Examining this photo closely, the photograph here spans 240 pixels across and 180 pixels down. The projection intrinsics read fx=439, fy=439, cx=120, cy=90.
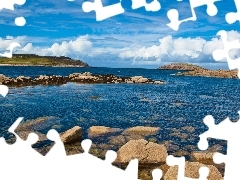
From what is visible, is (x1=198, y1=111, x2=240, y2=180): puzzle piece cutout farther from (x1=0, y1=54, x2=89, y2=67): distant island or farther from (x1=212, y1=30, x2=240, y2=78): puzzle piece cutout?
(x1=0, y1=54, x2=89, y2=67): distant island

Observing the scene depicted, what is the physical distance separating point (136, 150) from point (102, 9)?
827cm

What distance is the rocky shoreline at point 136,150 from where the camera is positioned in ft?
43.3

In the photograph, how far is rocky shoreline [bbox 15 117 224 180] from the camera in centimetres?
1319

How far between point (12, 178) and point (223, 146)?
12626 mm

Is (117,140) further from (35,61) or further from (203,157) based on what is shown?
(35,61)

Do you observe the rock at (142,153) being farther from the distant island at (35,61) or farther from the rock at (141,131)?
the distant island at (35,61)

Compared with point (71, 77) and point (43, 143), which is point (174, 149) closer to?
point (43, 143)

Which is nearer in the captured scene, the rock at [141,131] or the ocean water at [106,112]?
the rock at [141,131]

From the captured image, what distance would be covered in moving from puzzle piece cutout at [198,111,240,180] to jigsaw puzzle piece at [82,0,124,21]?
2541 millimetres

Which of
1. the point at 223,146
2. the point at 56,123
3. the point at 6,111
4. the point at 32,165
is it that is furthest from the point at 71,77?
the point at 32,165

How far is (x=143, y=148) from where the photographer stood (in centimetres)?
1570

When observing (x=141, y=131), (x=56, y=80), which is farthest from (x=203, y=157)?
(x=56, y=80)

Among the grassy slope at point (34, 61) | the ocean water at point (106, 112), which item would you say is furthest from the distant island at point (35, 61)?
the ocean water at point (106, 112)

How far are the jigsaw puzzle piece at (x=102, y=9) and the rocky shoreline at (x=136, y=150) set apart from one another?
629 cm
